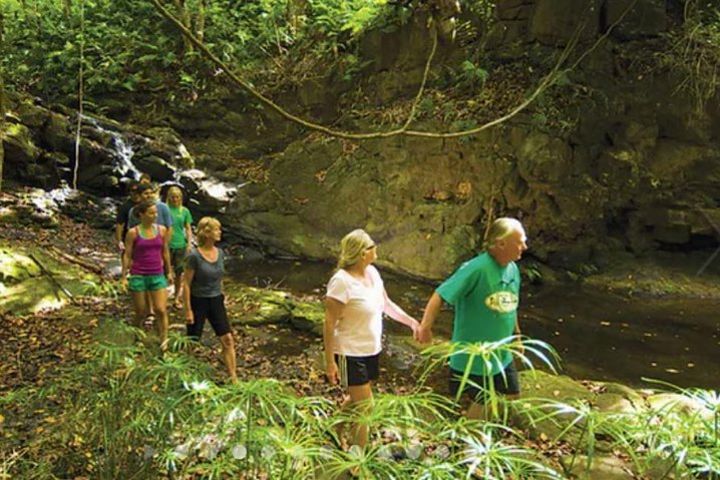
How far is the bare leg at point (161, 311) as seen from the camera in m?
5.81

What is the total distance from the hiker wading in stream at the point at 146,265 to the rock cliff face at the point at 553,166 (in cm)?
641

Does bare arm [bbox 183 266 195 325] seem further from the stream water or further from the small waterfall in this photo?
the small waterfall

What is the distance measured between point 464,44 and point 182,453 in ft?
41.3

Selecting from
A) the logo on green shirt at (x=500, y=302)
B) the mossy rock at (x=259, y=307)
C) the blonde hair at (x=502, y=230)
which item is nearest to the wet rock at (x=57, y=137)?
the mossy rock at (x=259, y=307)

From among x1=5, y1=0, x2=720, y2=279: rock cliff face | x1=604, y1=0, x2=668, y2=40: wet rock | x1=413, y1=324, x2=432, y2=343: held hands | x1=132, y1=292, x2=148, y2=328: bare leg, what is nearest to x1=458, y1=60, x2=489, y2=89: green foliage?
x1=5, y1=0, x2=720, y2=279: rock cliff face

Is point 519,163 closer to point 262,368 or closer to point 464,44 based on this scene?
point 464,44

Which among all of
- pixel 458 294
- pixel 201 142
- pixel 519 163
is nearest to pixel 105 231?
pixel 201 142

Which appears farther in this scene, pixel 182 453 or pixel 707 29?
pixel 707 29

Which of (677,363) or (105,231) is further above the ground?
(105,231)

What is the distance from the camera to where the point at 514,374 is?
3.92m

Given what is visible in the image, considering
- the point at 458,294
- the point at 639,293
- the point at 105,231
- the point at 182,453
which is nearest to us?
the point at 182,453

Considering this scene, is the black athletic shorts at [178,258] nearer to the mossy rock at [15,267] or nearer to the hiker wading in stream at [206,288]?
the mossy rock at [15,267]

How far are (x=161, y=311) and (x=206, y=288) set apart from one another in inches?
40.6

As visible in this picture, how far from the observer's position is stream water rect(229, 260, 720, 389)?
288 inches
